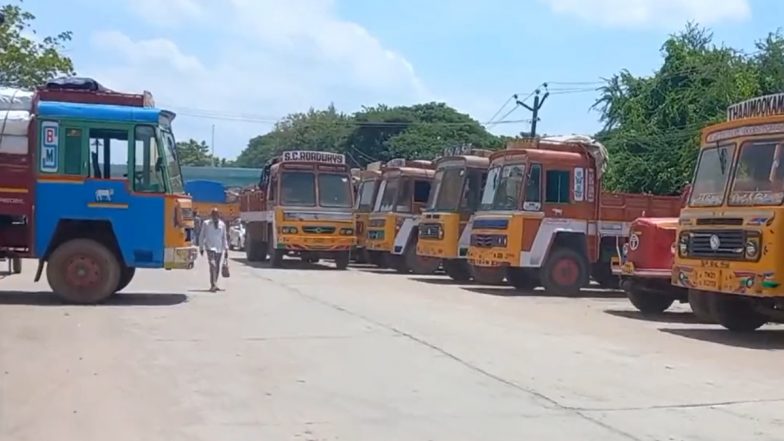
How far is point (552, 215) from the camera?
69.7ft

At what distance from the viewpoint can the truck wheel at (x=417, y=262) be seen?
92.5 feet

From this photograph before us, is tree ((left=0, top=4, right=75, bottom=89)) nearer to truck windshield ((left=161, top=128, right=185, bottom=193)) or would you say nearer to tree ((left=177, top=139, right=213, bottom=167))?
truck windshield ((left=161, top=128, right=185, bottom=193))

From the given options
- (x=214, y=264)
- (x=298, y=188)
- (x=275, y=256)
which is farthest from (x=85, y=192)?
(x=275, y=256)

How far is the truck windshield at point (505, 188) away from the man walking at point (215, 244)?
220 inches

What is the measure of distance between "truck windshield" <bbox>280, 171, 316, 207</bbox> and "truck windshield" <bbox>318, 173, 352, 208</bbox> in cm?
22

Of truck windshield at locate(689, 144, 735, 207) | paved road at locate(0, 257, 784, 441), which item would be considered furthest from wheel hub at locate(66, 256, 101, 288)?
truck windshield at locate(689, 144, 735, 207)

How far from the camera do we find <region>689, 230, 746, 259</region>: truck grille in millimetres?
13650

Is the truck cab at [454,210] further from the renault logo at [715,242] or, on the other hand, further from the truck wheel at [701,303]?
the renault logo at [715,242]

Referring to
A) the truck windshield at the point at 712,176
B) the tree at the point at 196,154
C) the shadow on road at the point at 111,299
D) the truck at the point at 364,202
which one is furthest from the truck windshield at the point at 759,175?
the tree at the point at 196,154

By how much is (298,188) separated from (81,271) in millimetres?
12294

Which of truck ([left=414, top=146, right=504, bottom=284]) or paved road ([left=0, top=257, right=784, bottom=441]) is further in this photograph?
truck ([left=414, top=146, right=504, bottom=284])

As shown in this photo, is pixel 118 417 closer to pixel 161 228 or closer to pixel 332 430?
pixel 332 430

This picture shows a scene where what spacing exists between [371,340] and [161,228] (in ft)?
17.2

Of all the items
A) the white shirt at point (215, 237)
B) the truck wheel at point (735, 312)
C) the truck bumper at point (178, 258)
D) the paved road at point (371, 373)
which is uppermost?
the white shirt at point (215, 237)
